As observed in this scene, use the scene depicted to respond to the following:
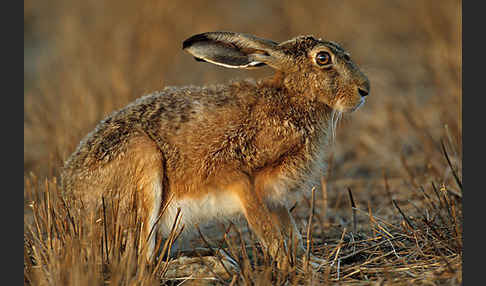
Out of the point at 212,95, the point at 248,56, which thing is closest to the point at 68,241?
the point at 212,95

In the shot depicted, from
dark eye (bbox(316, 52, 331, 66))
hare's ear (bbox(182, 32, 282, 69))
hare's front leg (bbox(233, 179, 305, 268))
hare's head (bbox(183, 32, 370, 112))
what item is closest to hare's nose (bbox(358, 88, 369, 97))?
hare's head (bbox(183, 32, 370, 112))

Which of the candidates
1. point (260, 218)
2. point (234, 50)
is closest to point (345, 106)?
point (234, 50)

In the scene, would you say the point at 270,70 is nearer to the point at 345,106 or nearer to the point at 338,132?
the point at 338,132

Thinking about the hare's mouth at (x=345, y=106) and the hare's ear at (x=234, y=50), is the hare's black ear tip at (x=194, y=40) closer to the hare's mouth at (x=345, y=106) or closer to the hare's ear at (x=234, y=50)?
the hare's ear at (x=234, y=50)

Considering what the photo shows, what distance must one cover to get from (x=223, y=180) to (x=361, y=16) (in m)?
7.63

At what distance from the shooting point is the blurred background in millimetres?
6766

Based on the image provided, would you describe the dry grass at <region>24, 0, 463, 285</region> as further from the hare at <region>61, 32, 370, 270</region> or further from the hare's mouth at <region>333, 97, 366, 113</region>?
the hare's mouth at <region>333, 97, 366, 113</region>

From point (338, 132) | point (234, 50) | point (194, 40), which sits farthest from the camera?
point (338, 132)

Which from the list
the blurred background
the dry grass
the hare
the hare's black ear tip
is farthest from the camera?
the blurred background

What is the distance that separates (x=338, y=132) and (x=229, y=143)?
152 inches

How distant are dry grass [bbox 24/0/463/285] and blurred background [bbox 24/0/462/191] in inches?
1.0

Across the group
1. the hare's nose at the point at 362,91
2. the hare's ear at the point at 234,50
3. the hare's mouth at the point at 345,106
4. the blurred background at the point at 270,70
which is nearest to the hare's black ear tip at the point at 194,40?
the hare's ear at the point at 234,50

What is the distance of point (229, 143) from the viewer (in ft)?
13.8

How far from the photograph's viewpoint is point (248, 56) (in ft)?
14.8
